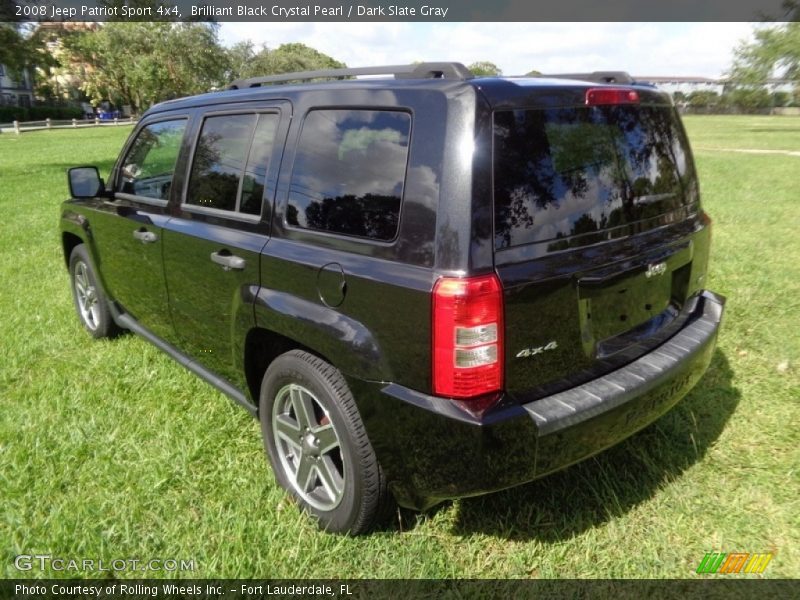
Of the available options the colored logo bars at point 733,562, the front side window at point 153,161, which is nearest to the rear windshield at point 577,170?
the colored logo bars at point 733,562

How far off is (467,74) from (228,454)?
2.22 m

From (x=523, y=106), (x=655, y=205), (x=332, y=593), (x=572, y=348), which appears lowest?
(x=332, y=593)

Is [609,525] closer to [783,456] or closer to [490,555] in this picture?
[490,555]

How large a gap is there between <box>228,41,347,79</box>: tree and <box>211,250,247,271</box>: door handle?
63999 mm

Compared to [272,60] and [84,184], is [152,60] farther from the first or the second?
[84,184]

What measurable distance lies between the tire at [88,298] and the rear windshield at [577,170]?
3.51m

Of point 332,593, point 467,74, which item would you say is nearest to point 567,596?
point 332,593

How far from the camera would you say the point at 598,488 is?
2.85m

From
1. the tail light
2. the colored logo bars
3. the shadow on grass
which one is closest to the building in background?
the shadow on grass

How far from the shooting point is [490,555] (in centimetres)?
250

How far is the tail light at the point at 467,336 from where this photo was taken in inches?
77.3

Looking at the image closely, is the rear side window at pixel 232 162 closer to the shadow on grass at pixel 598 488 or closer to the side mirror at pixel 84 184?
the side mirror at pixel 84 184

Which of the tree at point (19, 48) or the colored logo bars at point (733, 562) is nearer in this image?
the colored logo bars at point (733, 562)

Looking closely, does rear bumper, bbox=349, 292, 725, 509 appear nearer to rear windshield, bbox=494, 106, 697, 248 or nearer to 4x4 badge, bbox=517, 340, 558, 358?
4x4 badge, bbox=517, 340, 558, 358
